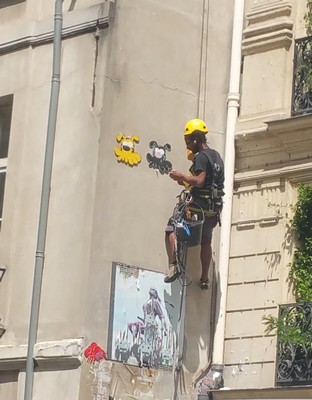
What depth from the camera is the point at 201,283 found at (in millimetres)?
14055

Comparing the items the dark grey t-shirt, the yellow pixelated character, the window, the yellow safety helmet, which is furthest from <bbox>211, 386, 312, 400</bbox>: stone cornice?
the window

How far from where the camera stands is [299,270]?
13.7 metres

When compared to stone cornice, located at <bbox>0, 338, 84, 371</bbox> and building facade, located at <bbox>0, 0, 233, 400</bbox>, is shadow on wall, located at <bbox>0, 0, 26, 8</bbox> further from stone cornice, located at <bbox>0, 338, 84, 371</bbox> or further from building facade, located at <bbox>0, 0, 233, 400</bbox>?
stone cornice, located at <bbox>0, 338, 84, 371</bbox>

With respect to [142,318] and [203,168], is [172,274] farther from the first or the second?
[203,168]

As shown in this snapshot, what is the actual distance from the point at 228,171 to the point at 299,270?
133 centimetres

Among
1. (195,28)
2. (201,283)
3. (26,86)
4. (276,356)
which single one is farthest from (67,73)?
(276,356)

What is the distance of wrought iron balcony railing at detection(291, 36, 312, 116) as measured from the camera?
14102mm

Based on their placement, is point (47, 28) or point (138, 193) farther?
point (47, 28)

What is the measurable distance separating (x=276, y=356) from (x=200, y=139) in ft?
7.37

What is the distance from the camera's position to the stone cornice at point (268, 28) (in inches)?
572

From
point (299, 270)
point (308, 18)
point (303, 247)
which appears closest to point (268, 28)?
point (308, 18)

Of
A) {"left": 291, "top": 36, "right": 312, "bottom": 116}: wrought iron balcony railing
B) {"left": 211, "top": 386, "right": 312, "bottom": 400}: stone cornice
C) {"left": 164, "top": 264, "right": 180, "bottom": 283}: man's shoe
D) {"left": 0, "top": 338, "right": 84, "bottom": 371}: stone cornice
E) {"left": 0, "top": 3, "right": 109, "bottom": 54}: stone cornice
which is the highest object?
{"left": 0, "top": 3, "right": 109, "bottom": 54}: stone cornice

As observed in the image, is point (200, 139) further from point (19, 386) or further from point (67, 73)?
point (19, 386)

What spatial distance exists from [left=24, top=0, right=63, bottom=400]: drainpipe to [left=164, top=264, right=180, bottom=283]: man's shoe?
4.03ft
